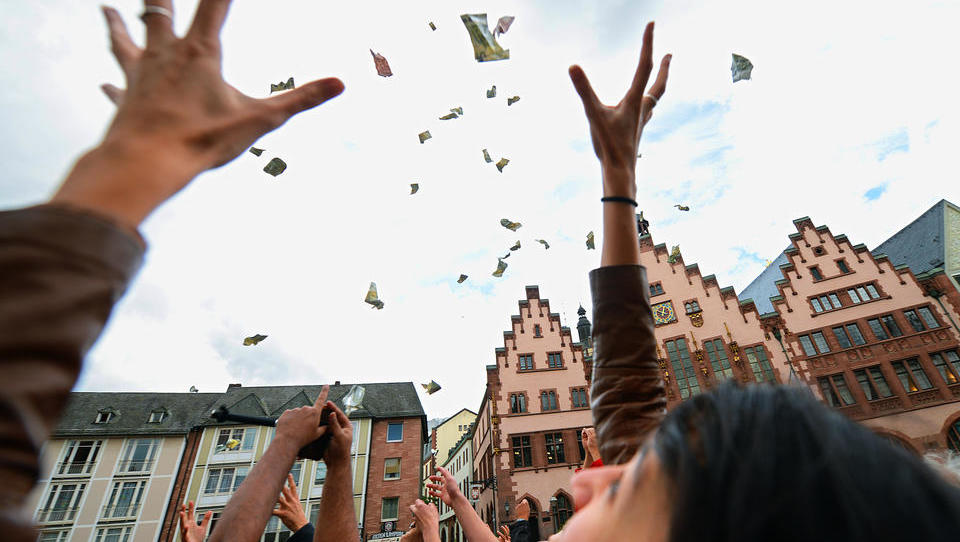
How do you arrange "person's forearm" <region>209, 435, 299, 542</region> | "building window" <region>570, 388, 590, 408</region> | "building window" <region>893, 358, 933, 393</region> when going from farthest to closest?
"building window" <region>570, 388, 590, 408</region> < "building window" <region>893, 358, 933, 393</region> < "person's forearm" <region>209, 435, 299, 542</region>

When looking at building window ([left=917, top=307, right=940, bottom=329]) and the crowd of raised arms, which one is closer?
the crowd of raised arms

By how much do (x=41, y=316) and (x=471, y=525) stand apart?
3.37 m

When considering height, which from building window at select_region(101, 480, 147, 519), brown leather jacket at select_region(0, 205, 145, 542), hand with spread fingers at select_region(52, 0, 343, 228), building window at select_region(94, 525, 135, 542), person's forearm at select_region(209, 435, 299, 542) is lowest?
building window at select_region(94, 525, 135, 542)

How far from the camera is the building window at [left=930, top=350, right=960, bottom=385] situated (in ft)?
64.9

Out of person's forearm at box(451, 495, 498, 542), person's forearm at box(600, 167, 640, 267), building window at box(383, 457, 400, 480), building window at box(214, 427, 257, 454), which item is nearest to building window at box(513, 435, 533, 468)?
building window at box(383, 457, 400, 480)

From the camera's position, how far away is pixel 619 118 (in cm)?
178

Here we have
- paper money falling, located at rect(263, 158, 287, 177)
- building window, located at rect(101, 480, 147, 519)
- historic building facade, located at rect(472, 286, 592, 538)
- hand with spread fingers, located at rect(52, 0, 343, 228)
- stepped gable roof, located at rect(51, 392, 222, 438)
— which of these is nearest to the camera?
hand with spread fingers, located at rect(52, 0, 343, 228)

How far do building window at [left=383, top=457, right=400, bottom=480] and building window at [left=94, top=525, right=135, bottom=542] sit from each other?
15.1 metres

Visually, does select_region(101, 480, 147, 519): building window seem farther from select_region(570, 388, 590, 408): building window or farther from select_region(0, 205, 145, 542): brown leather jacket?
select_region(0, 205, 145, 542): brown leather jacket

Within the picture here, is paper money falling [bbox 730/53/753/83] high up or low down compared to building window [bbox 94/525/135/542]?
up

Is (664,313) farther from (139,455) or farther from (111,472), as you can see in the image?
(111,472)

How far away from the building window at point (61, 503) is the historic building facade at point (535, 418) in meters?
25.1

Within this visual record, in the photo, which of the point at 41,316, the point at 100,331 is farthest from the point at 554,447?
the point at 41,316

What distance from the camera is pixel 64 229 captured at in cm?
75
